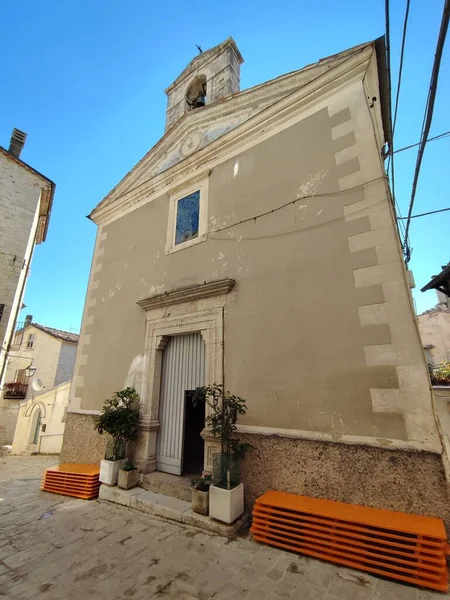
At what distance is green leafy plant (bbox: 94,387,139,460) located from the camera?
4.86 meters

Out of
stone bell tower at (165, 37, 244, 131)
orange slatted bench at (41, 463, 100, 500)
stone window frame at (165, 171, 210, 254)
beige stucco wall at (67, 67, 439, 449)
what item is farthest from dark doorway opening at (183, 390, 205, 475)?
stone bell tower at (165, 37, 244, 131)

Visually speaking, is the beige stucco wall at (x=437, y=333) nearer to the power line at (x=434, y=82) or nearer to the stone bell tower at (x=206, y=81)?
the power line at (x=434, y=82)

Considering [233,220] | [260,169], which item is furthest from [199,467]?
[260,169]

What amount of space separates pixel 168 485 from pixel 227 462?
142cm

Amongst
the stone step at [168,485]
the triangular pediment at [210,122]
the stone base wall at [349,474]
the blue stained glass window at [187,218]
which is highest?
the triangular pediment at [210,122]

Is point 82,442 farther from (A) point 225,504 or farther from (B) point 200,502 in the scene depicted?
(A) point 225,504

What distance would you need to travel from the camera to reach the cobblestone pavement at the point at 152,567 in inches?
91.9

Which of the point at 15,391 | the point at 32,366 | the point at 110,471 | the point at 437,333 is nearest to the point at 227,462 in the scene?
the point at 110,471

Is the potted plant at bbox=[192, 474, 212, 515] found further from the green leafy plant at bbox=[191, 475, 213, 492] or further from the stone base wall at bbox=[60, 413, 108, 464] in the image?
the stone base wall at bbox=[60, 413, 108, 464]

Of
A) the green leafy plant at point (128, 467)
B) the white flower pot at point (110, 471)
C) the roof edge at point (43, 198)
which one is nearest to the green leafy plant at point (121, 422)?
the white flower pot at point (110, 471)

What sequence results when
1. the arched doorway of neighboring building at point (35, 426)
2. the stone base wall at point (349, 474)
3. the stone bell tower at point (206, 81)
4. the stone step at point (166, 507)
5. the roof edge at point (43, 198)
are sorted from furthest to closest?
1. the arched doorway of neighboring building at point (35, 426)
2. the roof edge at point (43, 198)
3. the stone bell tower at point (206, 81)
4. the stone step at point (166, 507)
5. the stone base wall at point (349, 474)

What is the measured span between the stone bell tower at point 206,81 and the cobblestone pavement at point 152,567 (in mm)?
7865

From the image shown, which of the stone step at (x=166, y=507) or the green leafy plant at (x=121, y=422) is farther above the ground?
the green leafy plant at (x=121, y=422)

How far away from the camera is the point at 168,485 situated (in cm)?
434
